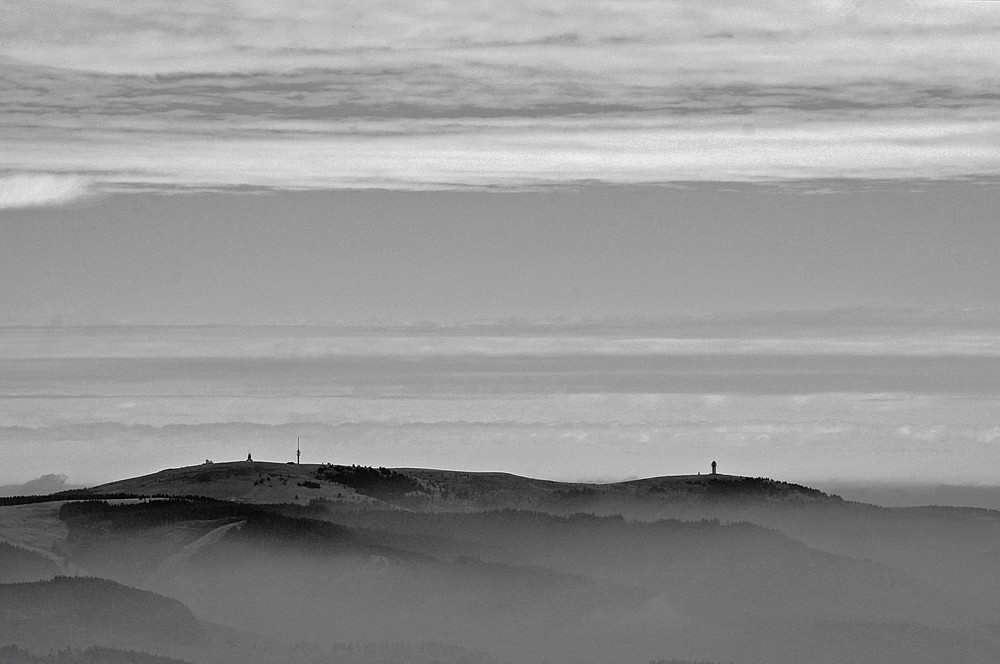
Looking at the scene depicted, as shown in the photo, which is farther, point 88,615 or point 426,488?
point 426,488

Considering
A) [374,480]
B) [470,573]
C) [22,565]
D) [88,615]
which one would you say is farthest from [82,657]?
[374,480]

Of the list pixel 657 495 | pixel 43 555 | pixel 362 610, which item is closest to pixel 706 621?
pixel 657 495

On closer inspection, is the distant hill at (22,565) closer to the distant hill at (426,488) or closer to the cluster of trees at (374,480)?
the distant hill at (426,488)

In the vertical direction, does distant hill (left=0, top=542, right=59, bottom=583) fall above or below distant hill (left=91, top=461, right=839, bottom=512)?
below

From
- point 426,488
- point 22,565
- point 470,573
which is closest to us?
point 22,565

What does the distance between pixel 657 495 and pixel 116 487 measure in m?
48.2

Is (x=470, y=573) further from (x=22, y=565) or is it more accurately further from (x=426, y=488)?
(x=22, y=565)

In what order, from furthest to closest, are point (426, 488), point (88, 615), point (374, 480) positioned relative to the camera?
point (426, 488), point (374, 480), point (88, 615)

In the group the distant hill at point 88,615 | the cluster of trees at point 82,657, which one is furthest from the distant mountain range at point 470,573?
the cluster of trees at point 82,657

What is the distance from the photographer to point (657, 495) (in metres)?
142

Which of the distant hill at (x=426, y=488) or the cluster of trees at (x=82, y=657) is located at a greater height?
the distant hill at (x=426, y=488)

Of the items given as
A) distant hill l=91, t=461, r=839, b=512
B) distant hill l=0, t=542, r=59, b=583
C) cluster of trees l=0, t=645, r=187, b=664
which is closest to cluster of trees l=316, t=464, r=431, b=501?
distant hill l=91, t=461, r=839, b=512

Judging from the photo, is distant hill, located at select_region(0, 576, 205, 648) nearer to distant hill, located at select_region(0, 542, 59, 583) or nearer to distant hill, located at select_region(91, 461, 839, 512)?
distant hill, located at select_region(0, 542, 59, 583)

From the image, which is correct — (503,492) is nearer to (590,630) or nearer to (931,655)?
(590,630)
